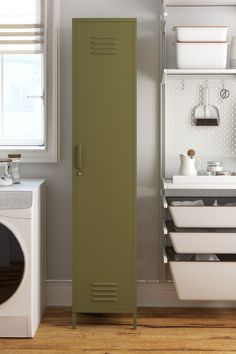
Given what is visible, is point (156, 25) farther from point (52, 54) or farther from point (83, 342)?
point (83, 342)

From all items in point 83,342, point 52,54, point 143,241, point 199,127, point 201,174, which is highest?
point 52,54

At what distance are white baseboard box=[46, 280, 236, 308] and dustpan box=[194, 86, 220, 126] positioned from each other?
104 cm

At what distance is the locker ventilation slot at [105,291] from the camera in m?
3.52

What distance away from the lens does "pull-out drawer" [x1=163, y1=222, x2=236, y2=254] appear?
3.46 m

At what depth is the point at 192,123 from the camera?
383 cm

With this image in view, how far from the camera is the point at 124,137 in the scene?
3.44 meters

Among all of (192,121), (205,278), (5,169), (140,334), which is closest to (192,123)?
(192,121)

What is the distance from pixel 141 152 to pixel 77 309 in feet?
3.43

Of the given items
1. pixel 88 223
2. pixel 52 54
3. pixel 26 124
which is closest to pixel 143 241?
pixel 88 223

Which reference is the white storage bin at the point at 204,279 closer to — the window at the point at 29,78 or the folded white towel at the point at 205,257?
the folded white towel at the point at 205,257

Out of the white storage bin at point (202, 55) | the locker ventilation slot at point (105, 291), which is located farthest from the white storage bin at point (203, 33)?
the locker ventilation slot at point (105, 291)

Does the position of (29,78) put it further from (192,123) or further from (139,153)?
(192,123)

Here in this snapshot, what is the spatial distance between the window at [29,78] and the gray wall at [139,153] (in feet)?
0.24

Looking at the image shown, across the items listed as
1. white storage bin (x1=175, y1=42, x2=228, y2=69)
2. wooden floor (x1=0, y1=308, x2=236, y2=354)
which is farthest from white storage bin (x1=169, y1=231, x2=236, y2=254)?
white storage bin (x1=175, y1=42, x2=228, y2=69)
